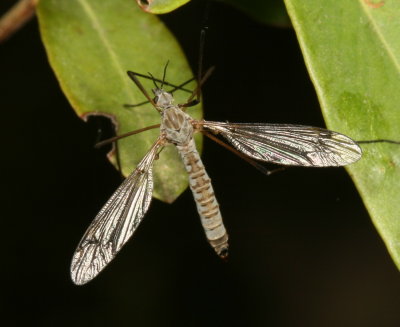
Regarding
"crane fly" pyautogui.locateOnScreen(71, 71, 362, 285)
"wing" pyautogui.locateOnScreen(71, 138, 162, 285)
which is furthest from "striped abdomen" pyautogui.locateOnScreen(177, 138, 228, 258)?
"wing" pyautogui.locateOnScreen(71, 138, 162, 285)

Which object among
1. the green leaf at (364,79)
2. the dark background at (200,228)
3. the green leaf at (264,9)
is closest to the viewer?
the green leaf at (364,79)

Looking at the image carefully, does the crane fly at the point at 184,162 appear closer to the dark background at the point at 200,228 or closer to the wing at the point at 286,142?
the wing at the point at 286,142

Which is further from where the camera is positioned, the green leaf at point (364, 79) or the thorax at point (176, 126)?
the thorax at point (176, 126)

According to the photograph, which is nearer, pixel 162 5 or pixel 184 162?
pixel 162 5

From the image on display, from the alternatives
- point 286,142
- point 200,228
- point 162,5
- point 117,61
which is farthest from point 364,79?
point 200,228

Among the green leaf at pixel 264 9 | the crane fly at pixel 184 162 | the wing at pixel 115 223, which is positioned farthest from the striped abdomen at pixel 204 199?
the green leaf at pixel 264 9

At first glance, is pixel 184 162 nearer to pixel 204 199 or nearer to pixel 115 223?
pixel 204 199

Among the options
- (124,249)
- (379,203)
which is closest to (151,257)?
(124,249)
